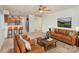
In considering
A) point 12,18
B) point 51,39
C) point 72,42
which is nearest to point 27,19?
point 12,18

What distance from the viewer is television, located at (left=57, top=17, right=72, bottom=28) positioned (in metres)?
1.93

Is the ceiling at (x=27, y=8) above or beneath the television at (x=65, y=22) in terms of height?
above

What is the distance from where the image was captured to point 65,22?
197 cm

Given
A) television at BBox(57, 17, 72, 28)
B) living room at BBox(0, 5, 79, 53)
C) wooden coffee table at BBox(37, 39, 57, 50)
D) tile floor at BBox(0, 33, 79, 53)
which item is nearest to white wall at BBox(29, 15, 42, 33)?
living room at BBox(0, 5, 79, 53)

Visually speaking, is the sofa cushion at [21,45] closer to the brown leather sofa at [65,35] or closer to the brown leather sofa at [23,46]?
the brown leather sofa at [23,46]

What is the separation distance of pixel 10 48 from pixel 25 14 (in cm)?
76

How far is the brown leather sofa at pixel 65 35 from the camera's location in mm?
1901

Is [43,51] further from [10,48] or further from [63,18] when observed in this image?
[63,18]

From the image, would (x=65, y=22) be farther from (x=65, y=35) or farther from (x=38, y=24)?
(x=38, y=24)

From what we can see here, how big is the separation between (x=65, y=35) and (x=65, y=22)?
28 cm

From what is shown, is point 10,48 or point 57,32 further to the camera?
point 57,32

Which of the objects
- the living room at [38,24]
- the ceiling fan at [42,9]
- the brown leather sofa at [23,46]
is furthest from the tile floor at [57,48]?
the ceiling fan at [42,9]
